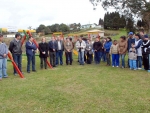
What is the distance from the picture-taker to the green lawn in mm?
4375

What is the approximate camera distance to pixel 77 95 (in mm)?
5285

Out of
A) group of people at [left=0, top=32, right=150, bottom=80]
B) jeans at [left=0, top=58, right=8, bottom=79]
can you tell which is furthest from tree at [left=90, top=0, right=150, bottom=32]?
jeans at [left=0, top=58, right=8, bottom=79]

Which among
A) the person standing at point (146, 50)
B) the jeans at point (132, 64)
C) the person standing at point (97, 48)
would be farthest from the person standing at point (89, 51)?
the person standing at point (146, 50)

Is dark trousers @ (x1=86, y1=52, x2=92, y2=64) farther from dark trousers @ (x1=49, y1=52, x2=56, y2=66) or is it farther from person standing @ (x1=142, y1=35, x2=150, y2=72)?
person standing @ (x1=142, y1=35, x2=150, y2=72)

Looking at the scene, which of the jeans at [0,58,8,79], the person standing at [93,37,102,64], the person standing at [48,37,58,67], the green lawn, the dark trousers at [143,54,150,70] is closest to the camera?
the green lawn

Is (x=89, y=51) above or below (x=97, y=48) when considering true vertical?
below

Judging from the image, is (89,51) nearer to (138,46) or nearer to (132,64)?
(132,64)

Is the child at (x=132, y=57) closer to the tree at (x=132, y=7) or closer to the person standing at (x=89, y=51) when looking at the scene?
the person standing at (x=89, y=51)

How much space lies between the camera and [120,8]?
1667 cm

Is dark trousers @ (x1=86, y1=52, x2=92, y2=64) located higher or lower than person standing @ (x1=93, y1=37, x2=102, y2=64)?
lower

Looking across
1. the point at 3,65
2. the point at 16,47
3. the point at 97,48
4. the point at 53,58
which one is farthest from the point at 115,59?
the point at 3,65

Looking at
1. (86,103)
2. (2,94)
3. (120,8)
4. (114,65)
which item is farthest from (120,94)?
(120,8)

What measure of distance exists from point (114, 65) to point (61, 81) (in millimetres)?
4212

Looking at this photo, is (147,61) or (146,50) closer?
(146,50)
